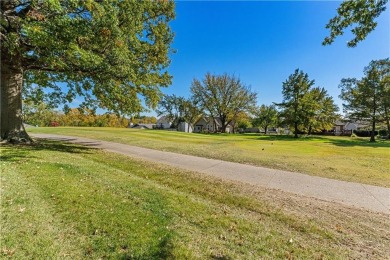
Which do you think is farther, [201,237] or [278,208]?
[278,208]

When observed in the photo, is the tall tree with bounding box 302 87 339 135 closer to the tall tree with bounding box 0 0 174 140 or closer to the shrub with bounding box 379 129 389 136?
the shrub with bounding box 379 129 389 136

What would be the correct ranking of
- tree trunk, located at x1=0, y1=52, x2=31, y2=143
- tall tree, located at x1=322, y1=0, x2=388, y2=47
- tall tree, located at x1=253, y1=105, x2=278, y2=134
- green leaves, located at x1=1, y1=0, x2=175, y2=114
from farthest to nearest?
tall tree, located at x1=253, y1=105, x2=278, y2=134 < tree trunk, located at x1=0, y1=52, x2=31, y2=143 < green leaves, located at x1=1, y1=0, x2=175, y2=114 < tall tree, located at x1=322, y1=0, x2=388, y2=47

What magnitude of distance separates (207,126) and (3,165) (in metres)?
72.0

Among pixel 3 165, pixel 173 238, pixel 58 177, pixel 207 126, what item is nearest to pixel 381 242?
pixel 173 238

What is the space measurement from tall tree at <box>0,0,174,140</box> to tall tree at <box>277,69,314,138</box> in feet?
87.3

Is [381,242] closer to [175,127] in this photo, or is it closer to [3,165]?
[3,165]

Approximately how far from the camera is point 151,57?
507 inches

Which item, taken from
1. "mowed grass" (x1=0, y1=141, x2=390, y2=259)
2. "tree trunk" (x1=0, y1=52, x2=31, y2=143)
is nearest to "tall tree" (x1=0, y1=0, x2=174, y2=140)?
"tree trunk" (x1=0, y1=52, x2=31, y2=143)

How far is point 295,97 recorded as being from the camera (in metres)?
35.3

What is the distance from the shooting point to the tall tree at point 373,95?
31781mm

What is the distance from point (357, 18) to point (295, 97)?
107 feet

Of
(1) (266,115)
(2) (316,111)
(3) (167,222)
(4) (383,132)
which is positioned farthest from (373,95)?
(3) (167,222)

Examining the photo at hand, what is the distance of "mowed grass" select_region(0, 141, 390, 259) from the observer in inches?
120

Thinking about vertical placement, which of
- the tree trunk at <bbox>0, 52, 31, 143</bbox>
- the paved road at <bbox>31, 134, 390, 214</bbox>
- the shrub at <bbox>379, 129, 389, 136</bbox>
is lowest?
the paved road at <bbox>31, 134, 390, 214</bbox>
